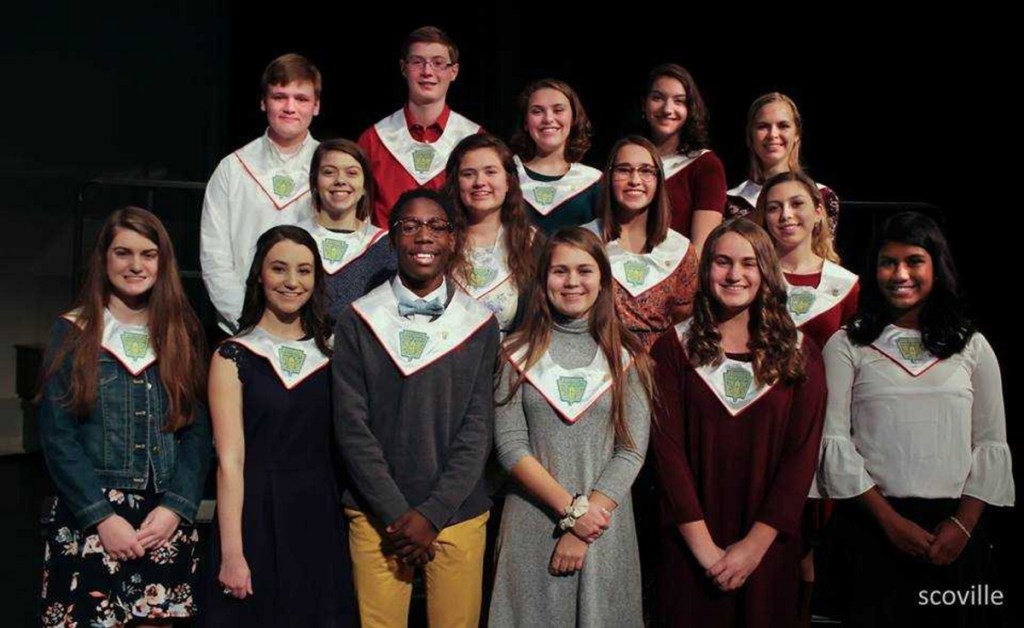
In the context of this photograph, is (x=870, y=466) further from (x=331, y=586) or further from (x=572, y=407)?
(x=331, y=586)

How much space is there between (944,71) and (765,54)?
0.85 metres

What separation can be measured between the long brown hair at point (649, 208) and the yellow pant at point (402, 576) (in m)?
1.00

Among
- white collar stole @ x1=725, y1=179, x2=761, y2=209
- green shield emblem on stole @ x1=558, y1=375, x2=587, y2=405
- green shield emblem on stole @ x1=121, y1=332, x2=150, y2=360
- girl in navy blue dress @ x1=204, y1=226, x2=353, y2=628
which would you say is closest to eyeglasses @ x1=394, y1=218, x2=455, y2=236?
girl in navy blue dress @ x1=204, y1=226, x2=353, y2=628

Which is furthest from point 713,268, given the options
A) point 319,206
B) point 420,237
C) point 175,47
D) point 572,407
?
point 175,47

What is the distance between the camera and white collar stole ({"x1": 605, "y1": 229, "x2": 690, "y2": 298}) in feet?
11.5

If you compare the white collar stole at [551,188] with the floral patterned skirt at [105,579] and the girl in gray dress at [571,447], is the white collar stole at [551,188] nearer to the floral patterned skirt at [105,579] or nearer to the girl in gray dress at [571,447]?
the girl in gray dress at [571,447]

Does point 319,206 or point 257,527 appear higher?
point 319,206

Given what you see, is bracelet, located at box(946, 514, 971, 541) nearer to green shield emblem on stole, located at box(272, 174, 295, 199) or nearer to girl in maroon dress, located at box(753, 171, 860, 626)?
girl in maroon dress, located at box(753, 171, 860, 626)

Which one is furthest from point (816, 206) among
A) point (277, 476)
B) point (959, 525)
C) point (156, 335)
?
point (156, 335)

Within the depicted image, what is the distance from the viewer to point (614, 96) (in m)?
6.13

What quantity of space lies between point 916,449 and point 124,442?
6.63 ft

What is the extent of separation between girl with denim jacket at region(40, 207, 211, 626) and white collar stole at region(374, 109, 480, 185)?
986 millimetres

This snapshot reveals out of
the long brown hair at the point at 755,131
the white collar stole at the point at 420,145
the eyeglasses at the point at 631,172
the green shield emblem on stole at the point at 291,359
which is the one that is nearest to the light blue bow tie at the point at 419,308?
the green shield emblem on stole at the point at 291,359

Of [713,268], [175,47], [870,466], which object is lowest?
[870,466]
